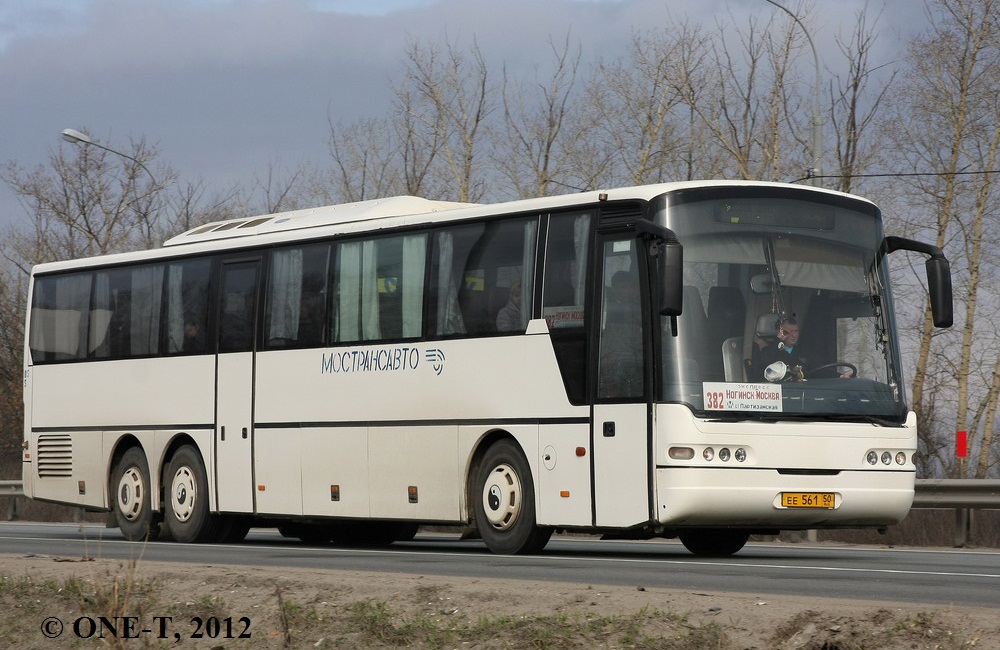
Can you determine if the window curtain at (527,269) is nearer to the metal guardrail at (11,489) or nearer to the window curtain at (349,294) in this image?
the window curtain at (349,294)

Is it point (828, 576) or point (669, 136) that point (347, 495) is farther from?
point (669, 136)

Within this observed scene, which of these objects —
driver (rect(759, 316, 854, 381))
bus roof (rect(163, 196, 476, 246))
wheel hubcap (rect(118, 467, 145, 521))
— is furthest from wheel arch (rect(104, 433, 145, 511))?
driver (rect(759, 316, 854, 381))

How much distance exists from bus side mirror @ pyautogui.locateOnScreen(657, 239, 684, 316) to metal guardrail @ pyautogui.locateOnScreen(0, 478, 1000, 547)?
7.00m

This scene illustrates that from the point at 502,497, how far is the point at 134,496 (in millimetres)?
6511

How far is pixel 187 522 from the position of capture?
19562 millimetres

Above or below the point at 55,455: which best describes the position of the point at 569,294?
above

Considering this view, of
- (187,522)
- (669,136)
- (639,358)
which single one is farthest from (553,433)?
(669,136)

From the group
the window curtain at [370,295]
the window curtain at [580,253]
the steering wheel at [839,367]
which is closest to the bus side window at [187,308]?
the window curtain at [370,295]

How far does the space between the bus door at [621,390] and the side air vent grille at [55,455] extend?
9.27 metres

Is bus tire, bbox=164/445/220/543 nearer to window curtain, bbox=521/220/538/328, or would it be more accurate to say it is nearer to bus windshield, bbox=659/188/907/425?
window curtain, bbox=521/220/538/328

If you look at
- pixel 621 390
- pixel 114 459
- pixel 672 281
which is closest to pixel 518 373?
pixel 621 390

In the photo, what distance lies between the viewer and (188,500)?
64.1 ft

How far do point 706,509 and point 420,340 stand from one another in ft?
13.4

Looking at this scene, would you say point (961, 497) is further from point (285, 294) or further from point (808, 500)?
point (285, 294)
